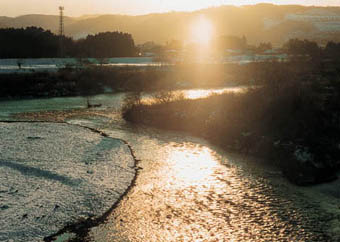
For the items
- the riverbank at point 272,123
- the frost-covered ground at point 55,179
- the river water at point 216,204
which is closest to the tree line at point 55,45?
A: the riverbank at point 272,123

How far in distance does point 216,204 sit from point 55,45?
86760 millimetres

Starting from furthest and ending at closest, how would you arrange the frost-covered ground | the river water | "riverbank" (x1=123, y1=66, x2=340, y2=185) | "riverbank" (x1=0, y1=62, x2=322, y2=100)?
"riverbank" (x1=0, y1=62, x2=322, y2=100) → "riverbank" (x1=123, y1=66, x2=340, y2=185) → the frost-covered ground → the river water

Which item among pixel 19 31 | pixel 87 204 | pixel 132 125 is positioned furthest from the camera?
pixel 19 31

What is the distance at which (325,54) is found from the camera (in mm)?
84688

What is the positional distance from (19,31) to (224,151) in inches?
3350

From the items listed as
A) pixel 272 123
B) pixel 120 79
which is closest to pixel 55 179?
pixel 272 123

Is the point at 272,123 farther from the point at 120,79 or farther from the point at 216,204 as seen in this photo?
the point at 120,79

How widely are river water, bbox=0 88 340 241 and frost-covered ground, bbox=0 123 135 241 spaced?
1064mm

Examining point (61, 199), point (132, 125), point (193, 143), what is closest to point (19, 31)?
point (132, 125)

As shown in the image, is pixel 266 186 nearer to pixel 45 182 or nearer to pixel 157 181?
pixel 157 181

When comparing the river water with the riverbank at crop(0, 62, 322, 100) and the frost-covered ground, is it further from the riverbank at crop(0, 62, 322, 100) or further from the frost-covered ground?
the riverbank at crop(0, 62, 322, 100)

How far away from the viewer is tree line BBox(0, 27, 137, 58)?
280 feet

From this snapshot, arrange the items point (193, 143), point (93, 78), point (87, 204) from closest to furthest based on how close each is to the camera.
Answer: point (87, 204) < point (193, 143) < point (93, 78)

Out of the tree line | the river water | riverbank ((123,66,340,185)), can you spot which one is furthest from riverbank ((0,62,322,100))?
the river water
